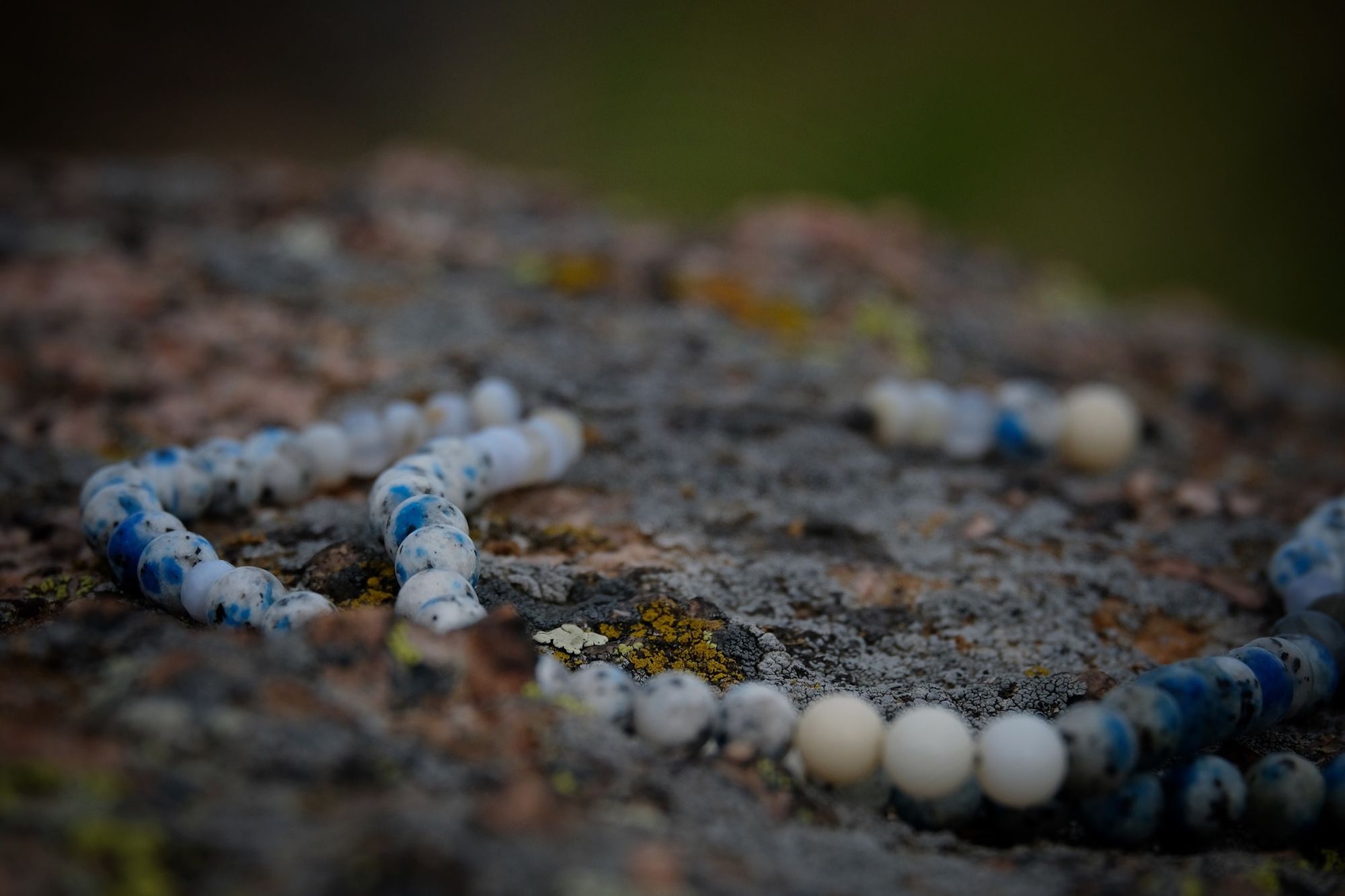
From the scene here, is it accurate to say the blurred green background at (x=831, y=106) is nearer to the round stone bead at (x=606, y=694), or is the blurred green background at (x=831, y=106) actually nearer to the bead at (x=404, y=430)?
the bead at (x=404, y=430)

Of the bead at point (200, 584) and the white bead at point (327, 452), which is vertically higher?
the white bead at point (327, 452)

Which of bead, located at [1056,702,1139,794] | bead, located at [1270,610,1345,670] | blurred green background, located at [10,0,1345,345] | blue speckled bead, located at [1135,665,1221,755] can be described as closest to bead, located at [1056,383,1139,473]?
bead, located at [1270,610,1345,670]

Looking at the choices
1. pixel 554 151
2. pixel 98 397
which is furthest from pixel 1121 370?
pixel 554 151

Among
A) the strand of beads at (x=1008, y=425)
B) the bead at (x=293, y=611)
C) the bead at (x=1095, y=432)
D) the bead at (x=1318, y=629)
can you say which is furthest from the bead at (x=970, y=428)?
the bead at (x=293, y=611)

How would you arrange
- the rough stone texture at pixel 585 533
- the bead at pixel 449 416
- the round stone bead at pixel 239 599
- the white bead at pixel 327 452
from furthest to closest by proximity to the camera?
the bead at pixel 449 416 < the white bead at pixel 327 452 < the round stone bead at pixel 239 599 < the rough stone texture at pixel 585 533

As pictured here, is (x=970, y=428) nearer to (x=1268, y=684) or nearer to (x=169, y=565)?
(x=1268, y=684)

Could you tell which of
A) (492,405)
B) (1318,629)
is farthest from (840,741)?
(492,405)

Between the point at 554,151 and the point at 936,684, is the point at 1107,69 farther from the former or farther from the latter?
the point at 936,684
